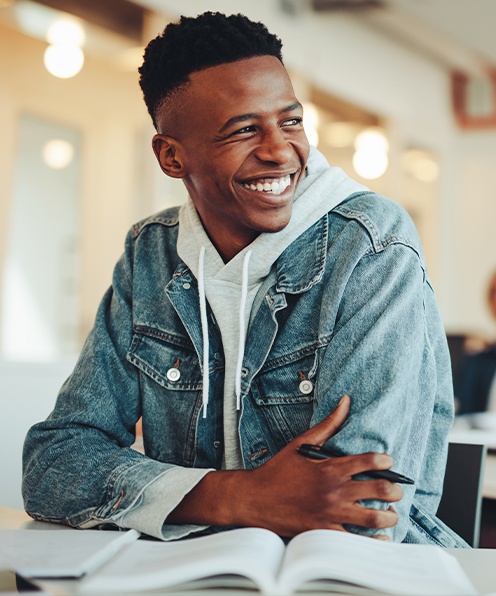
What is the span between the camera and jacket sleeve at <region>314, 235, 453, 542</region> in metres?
1.13

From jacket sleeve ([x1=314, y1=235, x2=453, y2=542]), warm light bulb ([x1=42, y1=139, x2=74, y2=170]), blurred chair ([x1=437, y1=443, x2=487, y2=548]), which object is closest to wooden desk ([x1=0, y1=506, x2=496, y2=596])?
jacket sleeve ([x1=314, y1=235, x2=453, y2=542])

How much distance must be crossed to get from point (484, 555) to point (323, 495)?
0.68 feet

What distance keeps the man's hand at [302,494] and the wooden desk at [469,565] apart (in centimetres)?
10

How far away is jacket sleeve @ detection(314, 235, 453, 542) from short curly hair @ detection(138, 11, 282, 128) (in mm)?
401

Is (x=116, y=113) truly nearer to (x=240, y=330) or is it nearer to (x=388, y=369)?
(x=240, y=330)

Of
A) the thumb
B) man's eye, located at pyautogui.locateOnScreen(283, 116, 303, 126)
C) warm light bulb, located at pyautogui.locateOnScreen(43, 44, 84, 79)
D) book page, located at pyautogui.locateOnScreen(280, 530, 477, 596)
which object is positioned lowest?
book page, located at pyautogui.locateOnScreen(280, 530, 477, 596)

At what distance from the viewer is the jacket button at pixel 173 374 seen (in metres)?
1.42

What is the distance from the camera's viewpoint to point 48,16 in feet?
15.4

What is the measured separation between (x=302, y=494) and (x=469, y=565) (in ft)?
0.71

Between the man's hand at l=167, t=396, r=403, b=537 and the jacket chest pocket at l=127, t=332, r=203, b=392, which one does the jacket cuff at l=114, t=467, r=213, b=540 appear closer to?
the man's hand at l=167, t=396, r=403, b=537

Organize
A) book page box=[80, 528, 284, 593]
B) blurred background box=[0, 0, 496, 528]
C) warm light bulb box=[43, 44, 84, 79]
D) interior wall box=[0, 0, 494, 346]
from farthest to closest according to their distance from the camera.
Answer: interior wall box=[0, 0, 494, 346] < warm light bulb box=[43, 44, 84, 79] < blurred background box=[0, 0, 496, 528] < book page box=[80, 528, 284, 593]

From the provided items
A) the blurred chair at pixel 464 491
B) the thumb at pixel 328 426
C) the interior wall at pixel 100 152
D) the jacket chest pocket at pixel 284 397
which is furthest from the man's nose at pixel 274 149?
the interior wall at pixel 100 152

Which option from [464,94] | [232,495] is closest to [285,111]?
[232,495]

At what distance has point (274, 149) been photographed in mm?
1354
